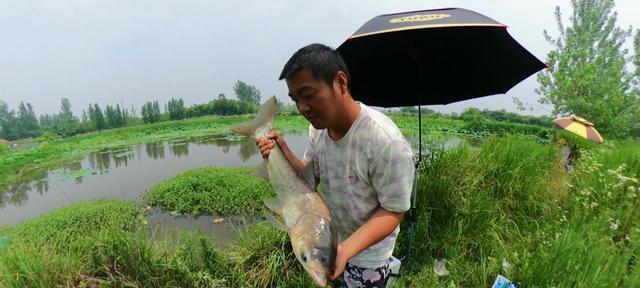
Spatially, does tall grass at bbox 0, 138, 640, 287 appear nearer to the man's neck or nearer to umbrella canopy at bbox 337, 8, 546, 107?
umbrella canopy at bbox 337, 8, 546, 107

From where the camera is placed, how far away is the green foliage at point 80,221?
6.60m

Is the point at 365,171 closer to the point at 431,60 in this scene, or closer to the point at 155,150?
the point at 431,60

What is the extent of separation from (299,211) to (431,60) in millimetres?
2153

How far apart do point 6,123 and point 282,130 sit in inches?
2329

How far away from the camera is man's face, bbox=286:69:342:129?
1.27m

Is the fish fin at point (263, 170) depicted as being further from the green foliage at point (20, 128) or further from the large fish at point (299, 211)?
the green foliage at point (20, 128)

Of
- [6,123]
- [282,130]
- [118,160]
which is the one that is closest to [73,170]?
[118,160]

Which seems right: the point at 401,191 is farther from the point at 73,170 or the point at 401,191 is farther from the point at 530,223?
the point at 73,170

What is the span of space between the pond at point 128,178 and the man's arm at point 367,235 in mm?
5997

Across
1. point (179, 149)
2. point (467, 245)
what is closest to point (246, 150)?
point (179, 149)

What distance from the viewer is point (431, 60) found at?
2773 mm

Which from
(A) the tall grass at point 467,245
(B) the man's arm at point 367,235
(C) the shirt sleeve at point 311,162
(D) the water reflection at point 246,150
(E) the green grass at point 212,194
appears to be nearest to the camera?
(B) the man's arm at point 367,235

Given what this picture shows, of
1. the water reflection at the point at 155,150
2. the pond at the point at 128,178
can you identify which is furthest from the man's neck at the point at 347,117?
the water reflection at the point at 155,150

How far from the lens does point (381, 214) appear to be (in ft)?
4.70
